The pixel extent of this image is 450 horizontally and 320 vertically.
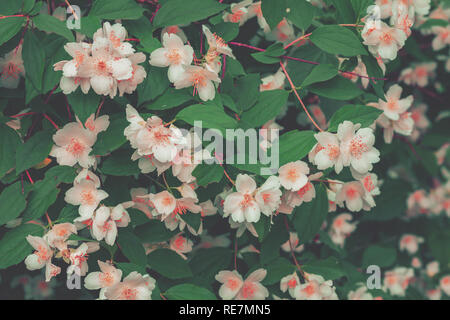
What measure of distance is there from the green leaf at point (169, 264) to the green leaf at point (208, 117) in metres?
0.39

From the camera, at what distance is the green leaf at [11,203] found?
3.19ft

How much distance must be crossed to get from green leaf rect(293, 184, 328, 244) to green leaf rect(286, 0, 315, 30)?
39 cm

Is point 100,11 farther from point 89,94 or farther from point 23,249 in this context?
point 23,249

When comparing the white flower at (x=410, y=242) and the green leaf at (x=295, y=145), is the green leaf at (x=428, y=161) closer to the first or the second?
the white flower at (x=410, y=242)

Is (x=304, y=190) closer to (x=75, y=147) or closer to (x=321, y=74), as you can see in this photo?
(x=321, y=74)

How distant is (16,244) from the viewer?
989mm

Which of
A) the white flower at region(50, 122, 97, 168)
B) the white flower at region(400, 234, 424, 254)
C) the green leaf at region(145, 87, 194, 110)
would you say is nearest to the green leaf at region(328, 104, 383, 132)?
the green leaf at region(145, 87, 194, 110)

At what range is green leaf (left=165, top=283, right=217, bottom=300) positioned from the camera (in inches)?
40.8

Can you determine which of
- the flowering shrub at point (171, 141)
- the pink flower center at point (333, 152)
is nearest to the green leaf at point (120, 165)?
the flowering shrub at point (171, 141)

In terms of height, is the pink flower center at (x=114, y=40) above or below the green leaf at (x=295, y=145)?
above

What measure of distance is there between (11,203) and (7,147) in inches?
4.9

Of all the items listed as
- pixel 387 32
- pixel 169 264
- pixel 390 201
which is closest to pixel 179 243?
pixel 169 264

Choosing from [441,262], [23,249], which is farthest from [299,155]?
[441,262]
